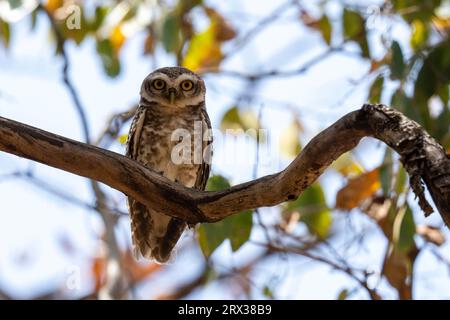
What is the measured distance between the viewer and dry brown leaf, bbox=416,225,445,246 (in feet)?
16.4

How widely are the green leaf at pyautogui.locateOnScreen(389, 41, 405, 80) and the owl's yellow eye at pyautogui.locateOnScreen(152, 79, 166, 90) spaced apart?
1.49 metres

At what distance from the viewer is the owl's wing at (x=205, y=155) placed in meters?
5.08

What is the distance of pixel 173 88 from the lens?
5203 mm

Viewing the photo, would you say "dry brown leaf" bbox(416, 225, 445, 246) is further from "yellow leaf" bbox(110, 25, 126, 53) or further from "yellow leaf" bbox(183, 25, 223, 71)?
"yellow leaf" bbox(110, 25, 126, 53)

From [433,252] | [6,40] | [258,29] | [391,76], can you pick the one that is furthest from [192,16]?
[433,252]

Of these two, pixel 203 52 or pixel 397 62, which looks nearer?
pixel 397 62

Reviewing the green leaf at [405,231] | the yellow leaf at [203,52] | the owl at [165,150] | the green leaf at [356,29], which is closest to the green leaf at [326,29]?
the green leaf at [356,29]

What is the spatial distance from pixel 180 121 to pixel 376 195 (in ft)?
4.66

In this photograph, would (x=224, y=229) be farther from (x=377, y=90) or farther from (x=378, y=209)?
(x=377, y=90)

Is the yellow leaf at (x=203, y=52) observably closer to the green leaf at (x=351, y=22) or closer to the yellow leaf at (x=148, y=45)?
the yellow leaf at (x=148, y=45)

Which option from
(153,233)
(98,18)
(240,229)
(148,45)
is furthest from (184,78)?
(148,45)

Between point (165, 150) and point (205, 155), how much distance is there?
0.26 meters

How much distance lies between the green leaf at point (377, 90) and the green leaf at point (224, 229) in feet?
3.90

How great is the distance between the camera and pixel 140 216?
16.7ft
